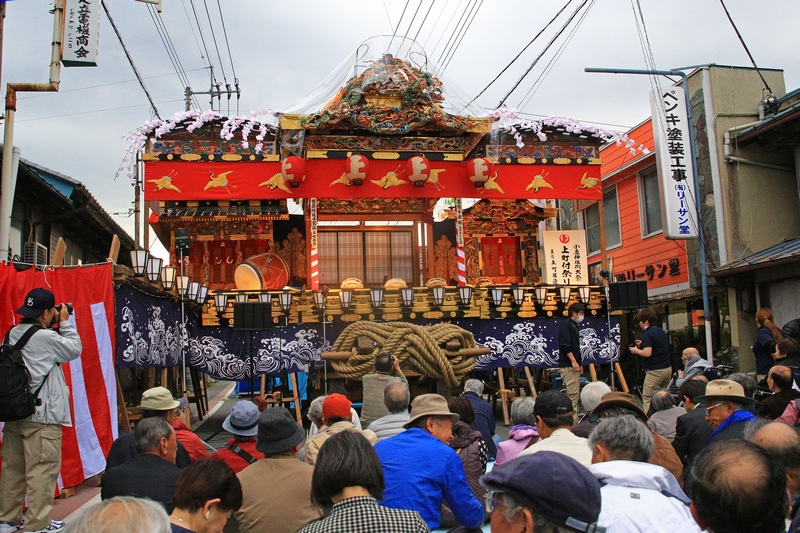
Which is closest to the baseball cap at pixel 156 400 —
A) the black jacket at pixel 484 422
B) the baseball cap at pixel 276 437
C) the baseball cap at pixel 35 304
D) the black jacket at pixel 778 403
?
the baseball cap at pixel 35 304

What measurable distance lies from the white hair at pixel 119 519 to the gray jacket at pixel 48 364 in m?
4.12

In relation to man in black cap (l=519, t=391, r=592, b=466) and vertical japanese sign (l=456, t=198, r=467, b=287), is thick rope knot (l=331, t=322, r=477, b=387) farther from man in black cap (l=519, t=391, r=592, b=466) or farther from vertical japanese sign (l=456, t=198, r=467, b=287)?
vertical japanese sign (l=456, t=198, r=467, b=287)

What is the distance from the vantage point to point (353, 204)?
16.0 m

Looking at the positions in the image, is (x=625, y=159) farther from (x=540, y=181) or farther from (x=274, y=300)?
(x=274, y=300)

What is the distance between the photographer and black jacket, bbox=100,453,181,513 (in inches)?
141

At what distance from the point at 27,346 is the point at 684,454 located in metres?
5.09

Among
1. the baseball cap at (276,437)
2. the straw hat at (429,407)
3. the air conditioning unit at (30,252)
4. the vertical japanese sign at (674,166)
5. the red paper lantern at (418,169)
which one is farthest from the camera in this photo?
the vertical japanese sign at (674,166)

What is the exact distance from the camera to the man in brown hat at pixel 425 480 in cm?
347

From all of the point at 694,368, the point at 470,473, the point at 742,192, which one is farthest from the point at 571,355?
the point at 742,192

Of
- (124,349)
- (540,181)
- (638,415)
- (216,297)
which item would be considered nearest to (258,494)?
(638,415)

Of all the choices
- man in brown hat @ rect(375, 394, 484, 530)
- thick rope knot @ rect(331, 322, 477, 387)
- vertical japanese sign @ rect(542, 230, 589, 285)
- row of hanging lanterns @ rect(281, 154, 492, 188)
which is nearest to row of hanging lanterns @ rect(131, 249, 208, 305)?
thick rope knot @ rect(331, 322, 477, 387)

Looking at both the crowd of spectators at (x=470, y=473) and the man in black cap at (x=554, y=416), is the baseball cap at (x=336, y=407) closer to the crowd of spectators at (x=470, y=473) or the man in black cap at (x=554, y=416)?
the crowd of spectators at (x=470, y=473)

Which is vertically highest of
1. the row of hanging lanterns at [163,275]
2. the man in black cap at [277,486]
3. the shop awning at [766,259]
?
the shop awning at [766,259]

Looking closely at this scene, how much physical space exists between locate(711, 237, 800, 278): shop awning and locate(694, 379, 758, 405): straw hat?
9.06 m
